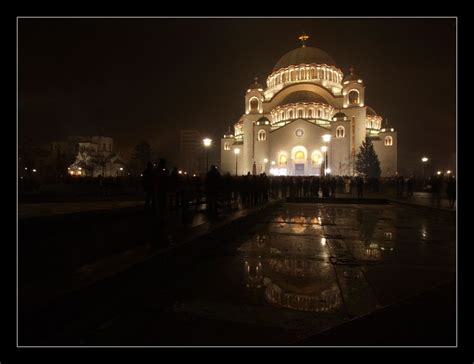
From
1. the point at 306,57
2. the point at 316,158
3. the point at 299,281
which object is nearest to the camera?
the point at 299,281

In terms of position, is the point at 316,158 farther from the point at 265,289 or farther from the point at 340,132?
the point at 265,289

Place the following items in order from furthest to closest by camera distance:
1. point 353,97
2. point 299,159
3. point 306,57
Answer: point 306,57, point 353,97, point 299,159

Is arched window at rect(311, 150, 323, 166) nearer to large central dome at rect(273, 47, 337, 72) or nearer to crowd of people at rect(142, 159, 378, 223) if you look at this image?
large central dome at rect(273, 47, 337, 72)

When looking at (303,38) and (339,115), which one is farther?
(303,38)

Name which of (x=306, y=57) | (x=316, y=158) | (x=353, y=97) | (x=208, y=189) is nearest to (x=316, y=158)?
(x=316, y=158)

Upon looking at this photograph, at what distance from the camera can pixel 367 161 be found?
60.0 metres

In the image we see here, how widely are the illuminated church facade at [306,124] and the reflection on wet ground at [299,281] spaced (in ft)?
163

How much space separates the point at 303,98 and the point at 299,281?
65.5 metres

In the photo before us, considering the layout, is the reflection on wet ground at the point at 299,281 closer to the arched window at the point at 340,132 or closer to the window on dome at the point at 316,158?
the window on dome at the point at 316,158

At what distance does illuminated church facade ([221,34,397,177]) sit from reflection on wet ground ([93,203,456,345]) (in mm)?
49827

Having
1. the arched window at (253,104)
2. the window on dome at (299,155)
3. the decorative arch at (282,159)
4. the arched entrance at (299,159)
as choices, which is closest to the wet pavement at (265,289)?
the arched entrance at (299,159)

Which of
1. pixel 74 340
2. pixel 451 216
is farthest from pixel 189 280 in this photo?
pixel 451 216
